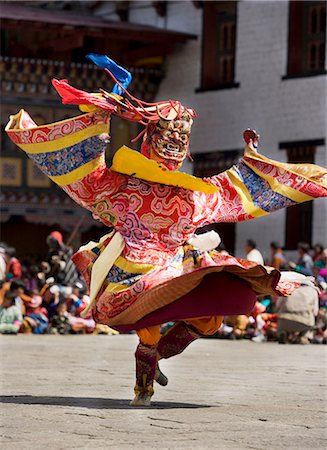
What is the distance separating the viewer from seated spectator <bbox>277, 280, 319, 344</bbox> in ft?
47.9

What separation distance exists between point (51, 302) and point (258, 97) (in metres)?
7.68

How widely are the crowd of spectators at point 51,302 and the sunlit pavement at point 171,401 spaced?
2.68 meters

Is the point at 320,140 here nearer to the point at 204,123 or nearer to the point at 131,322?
the point at 204,123

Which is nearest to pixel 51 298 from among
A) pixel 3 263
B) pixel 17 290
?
pixel 17 290

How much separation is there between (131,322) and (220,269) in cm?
59

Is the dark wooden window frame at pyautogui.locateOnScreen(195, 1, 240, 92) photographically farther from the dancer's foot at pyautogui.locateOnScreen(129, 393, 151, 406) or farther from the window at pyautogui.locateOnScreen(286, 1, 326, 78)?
the dancer's foot at pyautogui.locateOnScreen(129, 393, 151, 406)

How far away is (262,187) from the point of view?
882 cm

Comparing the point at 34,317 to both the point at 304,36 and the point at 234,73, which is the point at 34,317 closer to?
the point at 304,36

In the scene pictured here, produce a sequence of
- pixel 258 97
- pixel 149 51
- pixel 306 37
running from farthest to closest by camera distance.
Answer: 1. pixel 149 51
2. pixel 258 97
3. pixel 306 37

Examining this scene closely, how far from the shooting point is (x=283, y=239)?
22859mm

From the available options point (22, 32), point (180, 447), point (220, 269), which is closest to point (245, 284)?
point (220, 269)

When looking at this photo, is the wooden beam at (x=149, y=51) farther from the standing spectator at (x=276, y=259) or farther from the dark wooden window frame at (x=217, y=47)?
the standing spectator at (x=276, y=259)

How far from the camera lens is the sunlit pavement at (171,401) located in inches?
247

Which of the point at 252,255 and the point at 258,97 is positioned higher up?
the point at 258,97
